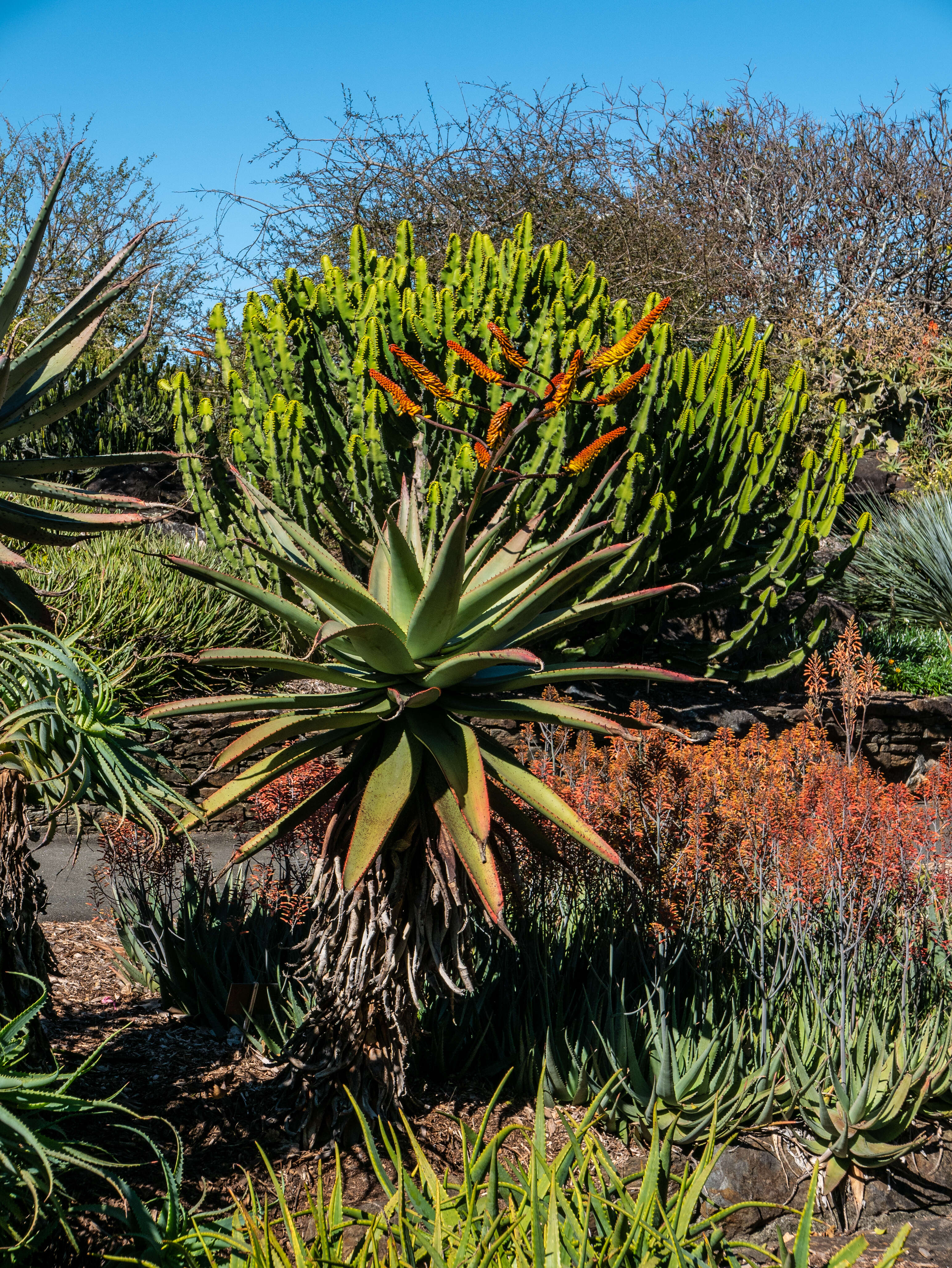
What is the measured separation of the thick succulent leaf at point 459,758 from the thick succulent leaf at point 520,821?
0.18 meters

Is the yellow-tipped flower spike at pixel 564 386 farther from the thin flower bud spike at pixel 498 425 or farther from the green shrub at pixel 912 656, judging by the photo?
the green shrub at pixel 912 656

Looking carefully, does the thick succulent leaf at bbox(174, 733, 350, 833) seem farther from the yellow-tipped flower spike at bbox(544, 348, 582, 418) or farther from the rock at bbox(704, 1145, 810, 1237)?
the rock at bbox(704, 1145, 810, 1237)

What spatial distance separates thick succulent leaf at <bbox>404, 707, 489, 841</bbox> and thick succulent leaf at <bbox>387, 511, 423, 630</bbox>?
26cm

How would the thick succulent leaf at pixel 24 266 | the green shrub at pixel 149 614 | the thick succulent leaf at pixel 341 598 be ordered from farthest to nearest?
the green shrub at pixel 149 614, the thick succulent leaf at pixel 341 598, the thick succulent leaf at pixel 24 266

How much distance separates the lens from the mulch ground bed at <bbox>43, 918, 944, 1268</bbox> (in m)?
2.75

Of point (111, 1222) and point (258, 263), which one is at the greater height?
point (258, 263)

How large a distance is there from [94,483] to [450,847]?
12518mm

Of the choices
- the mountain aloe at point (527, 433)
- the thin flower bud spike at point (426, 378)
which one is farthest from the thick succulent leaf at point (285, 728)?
the mountain aloe at point (527, 433)

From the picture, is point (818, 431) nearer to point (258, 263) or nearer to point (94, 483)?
point (258, 263)

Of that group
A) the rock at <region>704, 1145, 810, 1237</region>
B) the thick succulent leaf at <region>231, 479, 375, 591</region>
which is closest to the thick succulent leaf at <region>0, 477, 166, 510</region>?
the thick succulent leaf at <region>231, 479, 375, 591</region>

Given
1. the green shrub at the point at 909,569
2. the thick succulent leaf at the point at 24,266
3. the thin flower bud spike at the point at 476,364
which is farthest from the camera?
the green shrub at the point at 909,569

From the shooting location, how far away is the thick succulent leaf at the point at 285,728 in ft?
7.93

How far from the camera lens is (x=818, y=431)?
46.9 ft

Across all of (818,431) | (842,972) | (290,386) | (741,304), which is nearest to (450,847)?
(842,972)
